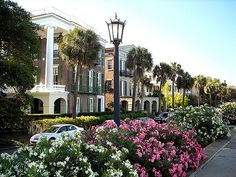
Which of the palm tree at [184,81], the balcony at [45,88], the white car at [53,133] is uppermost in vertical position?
the palm tree at [184,81]

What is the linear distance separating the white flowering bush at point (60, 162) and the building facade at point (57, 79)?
71.2 ft

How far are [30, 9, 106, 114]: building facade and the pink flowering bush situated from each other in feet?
63.4

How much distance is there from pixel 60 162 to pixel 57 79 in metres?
30.8

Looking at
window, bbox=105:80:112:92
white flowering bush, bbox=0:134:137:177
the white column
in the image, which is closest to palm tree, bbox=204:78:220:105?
window, bbox=105:80:112:92

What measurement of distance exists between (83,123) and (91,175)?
21.0m

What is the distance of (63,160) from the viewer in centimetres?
439

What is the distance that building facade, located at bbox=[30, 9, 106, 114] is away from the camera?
3088 centimetres

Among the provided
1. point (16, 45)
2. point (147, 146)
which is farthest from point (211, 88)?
point (147, 146)

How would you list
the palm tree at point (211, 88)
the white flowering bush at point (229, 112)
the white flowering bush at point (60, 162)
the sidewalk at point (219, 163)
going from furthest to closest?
the palm tree at point (211, 88), the white flowering bush at point (229, 112), the sidewalk at point (219, 163), the white flowering bush at point (60, 162)

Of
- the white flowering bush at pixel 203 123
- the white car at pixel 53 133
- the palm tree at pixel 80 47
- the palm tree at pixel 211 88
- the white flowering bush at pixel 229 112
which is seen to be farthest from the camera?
the palm tree at pixel 211 88

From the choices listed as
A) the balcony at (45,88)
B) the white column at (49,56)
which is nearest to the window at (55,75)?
the balcony at (45,88)

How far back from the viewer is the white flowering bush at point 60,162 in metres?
4.14

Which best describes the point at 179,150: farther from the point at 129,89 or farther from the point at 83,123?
the point at 129,89

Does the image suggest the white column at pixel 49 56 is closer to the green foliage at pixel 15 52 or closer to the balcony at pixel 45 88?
the balcony at pixel 45 88
